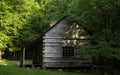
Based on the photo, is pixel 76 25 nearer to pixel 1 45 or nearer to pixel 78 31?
pixel 78 31

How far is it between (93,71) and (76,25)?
480cm

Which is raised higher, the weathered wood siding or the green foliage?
the green foliage

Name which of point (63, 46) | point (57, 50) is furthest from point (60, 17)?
point (57, 50)

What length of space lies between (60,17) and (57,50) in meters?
18.3

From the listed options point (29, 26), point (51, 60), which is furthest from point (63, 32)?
point (29, 26)

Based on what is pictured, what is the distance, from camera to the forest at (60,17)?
24625 mm

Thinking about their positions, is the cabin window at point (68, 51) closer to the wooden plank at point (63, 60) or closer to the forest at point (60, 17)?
the wooden plank at point (63, 60)

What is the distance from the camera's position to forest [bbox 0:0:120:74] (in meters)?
24.6

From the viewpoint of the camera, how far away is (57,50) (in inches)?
1231

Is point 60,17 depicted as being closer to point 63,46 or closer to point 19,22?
point 19,22

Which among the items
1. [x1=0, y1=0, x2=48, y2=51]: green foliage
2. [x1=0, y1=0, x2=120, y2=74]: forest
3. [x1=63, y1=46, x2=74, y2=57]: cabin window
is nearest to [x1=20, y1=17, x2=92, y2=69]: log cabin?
[x1=63, y1=46, x2=74, y2=57]: cabin window

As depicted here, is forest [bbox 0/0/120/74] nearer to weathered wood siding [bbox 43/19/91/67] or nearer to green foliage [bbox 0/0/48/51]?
green foliage [bbox 0/0/48/51]

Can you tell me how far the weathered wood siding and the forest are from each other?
193cm

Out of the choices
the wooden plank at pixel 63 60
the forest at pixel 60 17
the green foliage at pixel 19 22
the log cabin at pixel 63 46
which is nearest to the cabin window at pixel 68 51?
the log cabin at pixel 63 46
